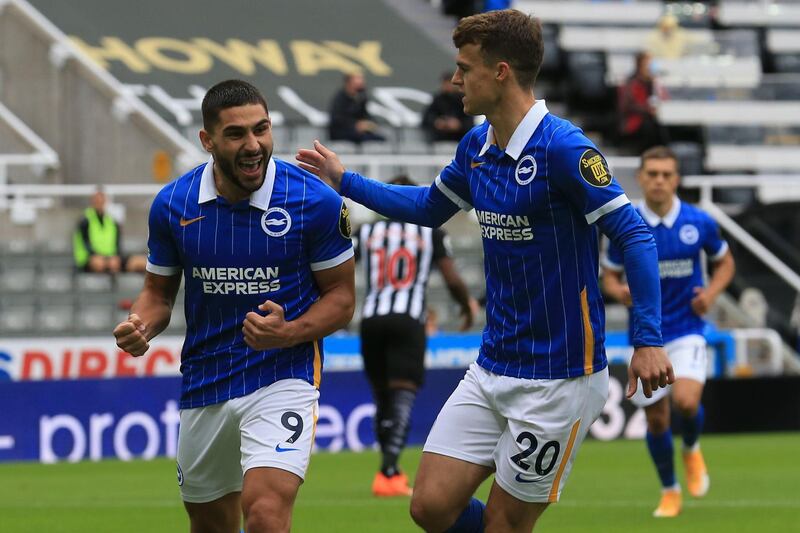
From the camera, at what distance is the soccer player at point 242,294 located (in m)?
6.17

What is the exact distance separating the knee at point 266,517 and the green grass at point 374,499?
400cm

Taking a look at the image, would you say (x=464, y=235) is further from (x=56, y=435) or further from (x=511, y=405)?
(x=511, y=405)

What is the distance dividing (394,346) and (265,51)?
622 inches

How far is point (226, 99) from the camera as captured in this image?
244 inches

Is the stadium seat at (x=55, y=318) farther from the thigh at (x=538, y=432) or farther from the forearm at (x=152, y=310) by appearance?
the thigh at (x=538, y=432)

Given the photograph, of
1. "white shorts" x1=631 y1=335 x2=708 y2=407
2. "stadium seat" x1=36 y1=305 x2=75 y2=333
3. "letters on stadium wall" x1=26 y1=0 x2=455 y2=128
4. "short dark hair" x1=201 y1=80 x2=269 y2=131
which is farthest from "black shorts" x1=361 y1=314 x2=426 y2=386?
"letters on stadium wall" x1=26 y1=0 x2=455 y2=128

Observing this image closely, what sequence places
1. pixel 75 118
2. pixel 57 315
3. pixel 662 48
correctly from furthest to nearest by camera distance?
pixel 662 48, pixel 75 118, pixel 57 315

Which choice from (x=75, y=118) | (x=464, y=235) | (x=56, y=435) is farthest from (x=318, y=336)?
(x=75, y=118)

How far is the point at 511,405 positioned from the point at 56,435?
1074cm

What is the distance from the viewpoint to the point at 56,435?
53.0 ft

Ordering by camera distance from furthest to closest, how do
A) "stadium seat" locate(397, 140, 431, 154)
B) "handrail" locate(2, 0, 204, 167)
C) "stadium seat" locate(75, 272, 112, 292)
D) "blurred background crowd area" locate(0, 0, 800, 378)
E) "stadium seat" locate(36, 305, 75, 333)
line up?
"stadium seat" locate(397, 140, 431, 154), "handrail" locate(2, 0, 204, 167), "blurred background crowd area" locate(0, 0, 800, 378), "stadium seat" locate(75, 272, 112, 292), "stadium seat" locate(36, 305, 75, 333)

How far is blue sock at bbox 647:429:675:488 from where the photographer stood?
1040 centimetres

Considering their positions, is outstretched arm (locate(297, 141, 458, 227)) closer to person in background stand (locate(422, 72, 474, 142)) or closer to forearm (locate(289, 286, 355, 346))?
forearm (locate(289, 286, 355, 346))

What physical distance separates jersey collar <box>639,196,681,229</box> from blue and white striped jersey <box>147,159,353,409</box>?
480cm
